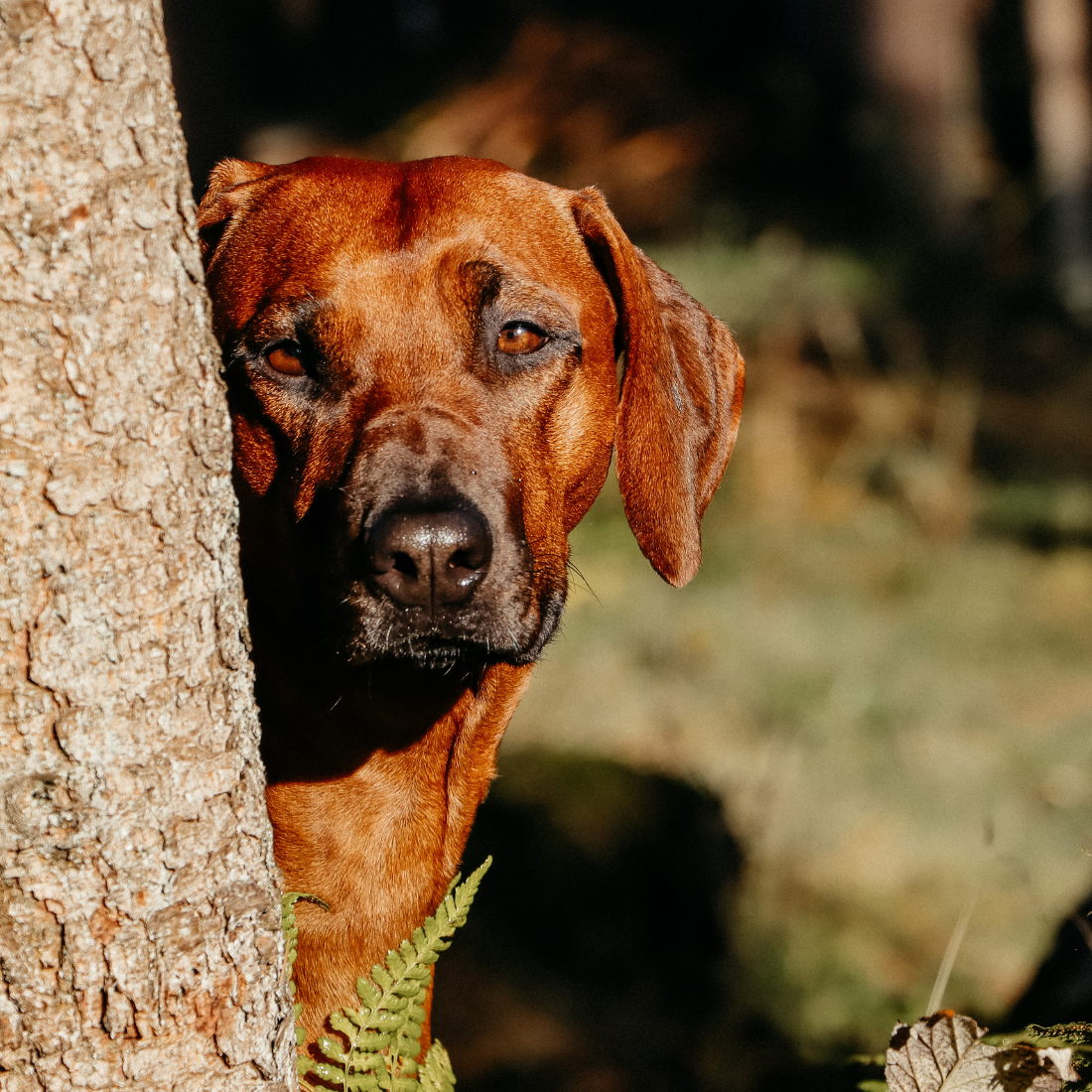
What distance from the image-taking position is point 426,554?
2.18 m

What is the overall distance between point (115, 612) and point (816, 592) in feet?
19.6

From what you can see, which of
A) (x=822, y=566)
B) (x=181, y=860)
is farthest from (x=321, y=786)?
(x=822, y=566)

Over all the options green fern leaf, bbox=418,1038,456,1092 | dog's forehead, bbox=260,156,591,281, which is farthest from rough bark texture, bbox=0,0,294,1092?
dog's forehead, bbox=260,156,591,281

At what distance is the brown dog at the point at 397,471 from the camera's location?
2324 mm

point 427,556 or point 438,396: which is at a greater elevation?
point 438,396

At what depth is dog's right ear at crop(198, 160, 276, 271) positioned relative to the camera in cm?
286

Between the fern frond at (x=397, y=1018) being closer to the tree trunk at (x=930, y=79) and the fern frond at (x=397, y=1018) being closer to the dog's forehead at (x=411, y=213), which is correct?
the dog's forehead at (x=411, y=213)

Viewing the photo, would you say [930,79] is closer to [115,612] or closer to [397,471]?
[397,471]

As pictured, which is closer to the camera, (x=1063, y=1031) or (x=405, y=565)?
(x=1063, y=1031)

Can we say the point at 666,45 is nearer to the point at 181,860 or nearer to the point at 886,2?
the point at 886,2

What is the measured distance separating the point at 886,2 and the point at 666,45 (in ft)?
16.2

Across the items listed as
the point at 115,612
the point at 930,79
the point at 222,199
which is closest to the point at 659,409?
the point at 222,199

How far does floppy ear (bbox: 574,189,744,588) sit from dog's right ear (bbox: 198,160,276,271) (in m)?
0.82

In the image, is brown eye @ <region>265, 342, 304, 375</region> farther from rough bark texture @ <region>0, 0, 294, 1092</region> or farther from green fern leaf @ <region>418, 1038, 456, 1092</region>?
green fern leaf @ <region>418, 1038, 456, 1092</region>
